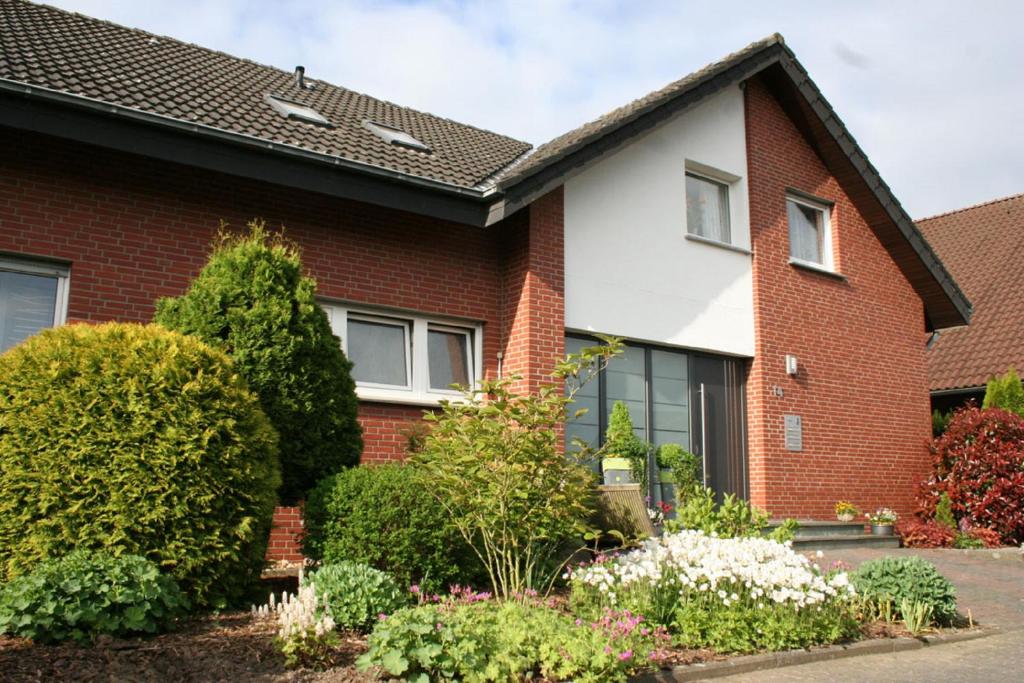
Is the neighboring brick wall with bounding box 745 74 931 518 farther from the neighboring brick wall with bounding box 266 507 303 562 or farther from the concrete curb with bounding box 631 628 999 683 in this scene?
the neighboring brick wall with bounding box 266 507 303 562

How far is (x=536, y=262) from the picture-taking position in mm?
10805

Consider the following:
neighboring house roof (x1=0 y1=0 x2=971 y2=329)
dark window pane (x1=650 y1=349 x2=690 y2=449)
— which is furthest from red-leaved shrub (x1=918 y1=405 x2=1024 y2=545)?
dark window pane (x1=650 y1=349 x2=690 y2=449)

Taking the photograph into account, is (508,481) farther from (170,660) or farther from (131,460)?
(170,660)

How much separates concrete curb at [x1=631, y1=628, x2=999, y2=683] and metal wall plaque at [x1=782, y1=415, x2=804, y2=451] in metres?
5.57

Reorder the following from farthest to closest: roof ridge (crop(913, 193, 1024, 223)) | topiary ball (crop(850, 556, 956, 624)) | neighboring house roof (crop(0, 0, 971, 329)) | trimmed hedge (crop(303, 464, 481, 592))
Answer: roof ridge (crop(913, 193, 1024, 223)), neighboring house roof (crop(0, 0, 971, 329)), topiary ball (crop(850, 556, 956, 624)), trimmed hedge (crop(303, 464, 481, 592))

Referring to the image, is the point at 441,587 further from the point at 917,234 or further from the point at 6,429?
the point at 917,234

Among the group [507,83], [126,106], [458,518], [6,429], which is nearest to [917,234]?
[507,83]

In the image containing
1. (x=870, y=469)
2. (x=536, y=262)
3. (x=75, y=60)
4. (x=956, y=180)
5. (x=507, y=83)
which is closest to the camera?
(x=75, y=60)

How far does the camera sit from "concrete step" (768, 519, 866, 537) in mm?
12663

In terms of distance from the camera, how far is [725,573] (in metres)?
6.67

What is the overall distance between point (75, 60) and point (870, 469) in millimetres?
11806

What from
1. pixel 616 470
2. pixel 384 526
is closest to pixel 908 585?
pixel 616 470

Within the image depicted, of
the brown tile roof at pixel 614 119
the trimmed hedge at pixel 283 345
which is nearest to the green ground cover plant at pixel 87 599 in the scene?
the trimmed hedge at pixel 283 345

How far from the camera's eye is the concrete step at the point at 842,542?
12.1m
